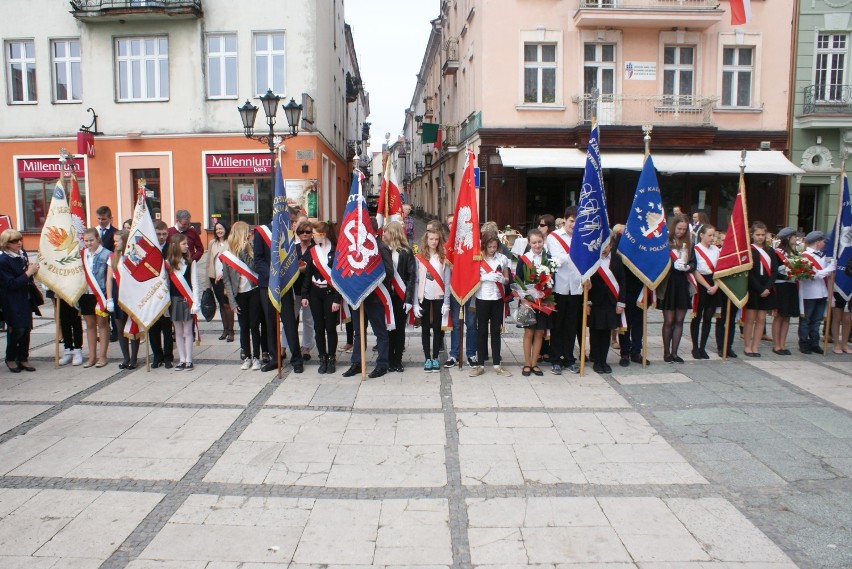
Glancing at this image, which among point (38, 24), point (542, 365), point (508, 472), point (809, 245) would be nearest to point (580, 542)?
point (508, 472)

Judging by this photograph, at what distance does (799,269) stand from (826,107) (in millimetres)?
14641

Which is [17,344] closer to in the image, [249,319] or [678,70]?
[249,319]

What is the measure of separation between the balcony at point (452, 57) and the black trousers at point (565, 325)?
21.2 metres

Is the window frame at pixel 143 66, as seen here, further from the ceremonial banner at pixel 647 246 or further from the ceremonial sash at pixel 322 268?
the ceremonial banner at pixel 647 246

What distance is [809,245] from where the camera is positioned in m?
9.83

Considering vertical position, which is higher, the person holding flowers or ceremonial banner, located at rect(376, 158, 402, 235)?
ceremonial banner, located at rect(376, 158, 402, 235)

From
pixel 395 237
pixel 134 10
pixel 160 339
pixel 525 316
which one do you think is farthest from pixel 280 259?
pixel 134 10

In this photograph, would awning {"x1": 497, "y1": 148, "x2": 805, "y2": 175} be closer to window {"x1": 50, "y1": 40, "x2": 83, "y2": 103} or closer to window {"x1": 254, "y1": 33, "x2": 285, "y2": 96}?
window {"x1": 254, "y1": 33, "x2": 285, "y2": 96}

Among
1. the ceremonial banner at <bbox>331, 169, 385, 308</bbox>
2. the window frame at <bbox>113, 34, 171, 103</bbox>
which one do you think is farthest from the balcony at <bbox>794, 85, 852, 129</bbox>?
the window frame at <bbox>113, 34, 171, 103</bbox>

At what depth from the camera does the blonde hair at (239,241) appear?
28.0 ft

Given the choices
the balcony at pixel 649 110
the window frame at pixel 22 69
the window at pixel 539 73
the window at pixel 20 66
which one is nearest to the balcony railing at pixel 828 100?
the balcony at pixel 649 110

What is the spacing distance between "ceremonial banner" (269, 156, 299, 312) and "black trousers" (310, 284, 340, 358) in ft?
1.09

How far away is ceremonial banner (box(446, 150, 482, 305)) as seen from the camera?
8.16 meters

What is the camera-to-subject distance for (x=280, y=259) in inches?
323
